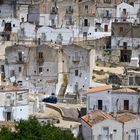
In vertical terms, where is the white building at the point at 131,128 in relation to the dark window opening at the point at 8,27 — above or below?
below

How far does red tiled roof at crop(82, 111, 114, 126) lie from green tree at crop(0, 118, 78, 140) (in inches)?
137

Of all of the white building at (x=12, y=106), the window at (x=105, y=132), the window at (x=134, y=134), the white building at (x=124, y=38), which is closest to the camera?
the window at (x=105, y=132)

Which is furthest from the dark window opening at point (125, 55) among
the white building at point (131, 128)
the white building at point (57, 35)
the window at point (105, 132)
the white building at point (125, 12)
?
the window at point (105, 132)

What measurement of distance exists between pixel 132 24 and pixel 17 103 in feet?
56.6

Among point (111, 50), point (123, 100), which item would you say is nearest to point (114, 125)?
point (123, 100)

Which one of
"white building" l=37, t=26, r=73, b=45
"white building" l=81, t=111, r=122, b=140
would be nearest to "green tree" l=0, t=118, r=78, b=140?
"white building" l=81, t=111, r=122, b=140

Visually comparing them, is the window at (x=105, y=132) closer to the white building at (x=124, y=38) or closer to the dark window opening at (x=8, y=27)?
the white building at (x=124, y=38)

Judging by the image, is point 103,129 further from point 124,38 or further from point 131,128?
point 124,38

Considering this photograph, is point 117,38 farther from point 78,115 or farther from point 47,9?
point 78,115

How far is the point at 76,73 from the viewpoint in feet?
211

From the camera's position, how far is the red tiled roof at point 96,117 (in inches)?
2097

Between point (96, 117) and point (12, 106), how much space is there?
6397 millimetres

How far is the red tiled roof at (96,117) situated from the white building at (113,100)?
210cm

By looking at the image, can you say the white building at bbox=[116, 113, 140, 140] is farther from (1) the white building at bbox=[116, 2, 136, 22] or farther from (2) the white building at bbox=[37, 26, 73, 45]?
(1) the white building at bbox=[116, 2, 136, 22]
